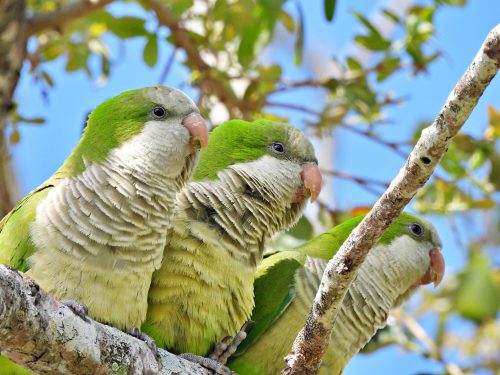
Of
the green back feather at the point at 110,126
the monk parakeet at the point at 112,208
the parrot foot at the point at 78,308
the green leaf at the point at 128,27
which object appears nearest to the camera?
the parrot foot at the point at 78,308

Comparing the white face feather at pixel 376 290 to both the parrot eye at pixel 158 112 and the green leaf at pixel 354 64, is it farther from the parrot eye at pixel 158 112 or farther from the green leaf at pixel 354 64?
the green leaf at pixel 354 64

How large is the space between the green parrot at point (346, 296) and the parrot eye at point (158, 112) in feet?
3.25

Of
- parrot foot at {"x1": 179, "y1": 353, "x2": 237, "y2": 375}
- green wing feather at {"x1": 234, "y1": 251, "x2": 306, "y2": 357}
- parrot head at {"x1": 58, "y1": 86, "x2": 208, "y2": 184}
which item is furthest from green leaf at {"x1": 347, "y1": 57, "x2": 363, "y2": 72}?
parrot foot at {"x1": 179, "y1": 353, "x2": 237, "y2": 375}

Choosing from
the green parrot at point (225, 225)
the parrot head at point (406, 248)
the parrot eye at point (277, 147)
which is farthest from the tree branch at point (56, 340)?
the parrot head at point (406, 248)

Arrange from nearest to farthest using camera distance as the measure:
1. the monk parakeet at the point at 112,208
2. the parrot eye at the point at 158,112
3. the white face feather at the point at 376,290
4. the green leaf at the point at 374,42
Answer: the monk parakeet at the point at 112,208, the parrot eye at the point at 158,112, the white face feather at the point at 376,290, the green leaf at the point at 374,42

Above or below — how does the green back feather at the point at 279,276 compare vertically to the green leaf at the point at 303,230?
above

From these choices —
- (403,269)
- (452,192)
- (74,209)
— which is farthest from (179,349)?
(452,192)

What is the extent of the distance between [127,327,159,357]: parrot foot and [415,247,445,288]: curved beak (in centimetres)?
→ 185

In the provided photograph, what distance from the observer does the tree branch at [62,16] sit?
487 cm

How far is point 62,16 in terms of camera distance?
4.93 m

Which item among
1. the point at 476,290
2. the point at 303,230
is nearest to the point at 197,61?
the point at 303,230

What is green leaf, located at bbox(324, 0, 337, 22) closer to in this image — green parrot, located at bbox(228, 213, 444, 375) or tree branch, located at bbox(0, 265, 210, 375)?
green parrot, located at bbox(228, 213, 444, 375)

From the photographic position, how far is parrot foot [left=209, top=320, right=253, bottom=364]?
349cm

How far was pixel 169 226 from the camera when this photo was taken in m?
3.47
